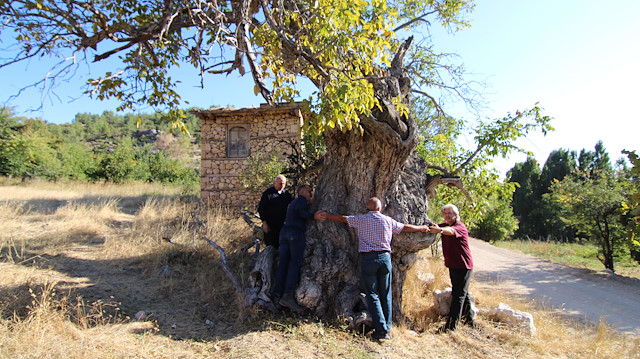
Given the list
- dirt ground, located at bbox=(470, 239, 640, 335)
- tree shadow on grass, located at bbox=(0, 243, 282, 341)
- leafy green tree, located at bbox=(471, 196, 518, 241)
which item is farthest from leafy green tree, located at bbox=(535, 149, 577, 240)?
tree shadow on grass, located at bbox=(0, 243, 282, 341)

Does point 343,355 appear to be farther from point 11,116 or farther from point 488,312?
point 11,116

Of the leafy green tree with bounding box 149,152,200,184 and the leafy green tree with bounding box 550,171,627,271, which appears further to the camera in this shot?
the leafy green tree with bounding box 149,152,200,184

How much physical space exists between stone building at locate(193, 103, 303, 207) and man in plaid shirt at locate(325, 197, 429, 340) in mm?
8273

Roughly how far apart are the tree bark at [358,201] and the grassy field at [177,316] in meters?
0.47

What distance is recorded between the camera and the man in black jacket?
544 centimetres

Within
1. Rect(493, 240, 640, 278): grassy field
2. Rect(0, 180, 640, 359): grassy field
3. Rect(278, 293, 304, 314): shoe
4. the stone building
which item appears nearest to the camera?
Rect(0, 180, 640, 359): grassy field

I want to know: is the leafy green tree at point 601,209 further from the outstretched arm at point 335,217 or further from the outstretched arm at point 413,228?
the outstretched arm at point 335,217

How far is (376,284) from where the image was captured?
14.5ft

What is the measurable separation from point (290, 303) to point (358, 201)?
1.76 metres

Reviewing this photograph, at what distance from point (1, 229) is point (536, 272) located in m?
15.0

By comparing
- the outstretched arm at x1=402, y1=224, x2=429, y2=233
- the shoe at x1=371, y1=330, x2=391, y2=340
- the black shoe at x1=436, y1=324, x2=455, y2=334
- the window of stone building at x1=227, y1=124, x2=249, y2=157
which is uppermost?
the window of stone building at x1=227, y1=124, x2=249, y2=157

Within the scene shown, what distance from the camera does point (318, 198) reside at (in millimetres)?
5438

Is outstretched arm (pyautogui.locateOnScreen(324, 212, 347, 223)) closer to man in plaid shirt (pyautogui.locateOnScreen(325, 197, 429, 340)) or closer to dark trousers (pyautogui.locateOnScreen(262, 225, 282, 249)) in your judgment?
man in plaid shirt (pyautogui.locateOnScreen(325, 197, 429, 340))

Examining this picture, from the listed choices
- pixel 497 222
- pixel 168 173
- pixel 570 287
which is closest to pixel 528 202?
pixel 497 222
